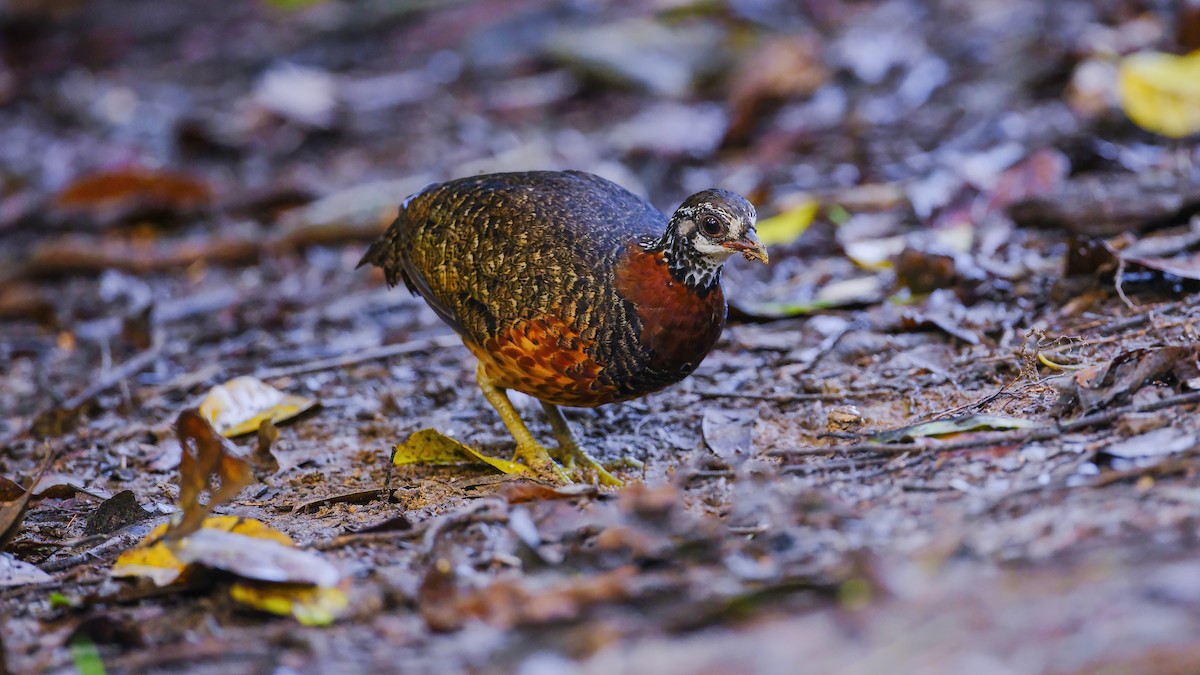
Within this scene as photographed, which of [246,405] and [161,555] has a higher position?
[161,555]

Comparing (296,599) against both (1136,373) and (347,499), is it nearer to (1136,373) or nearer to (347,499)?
(347,499)

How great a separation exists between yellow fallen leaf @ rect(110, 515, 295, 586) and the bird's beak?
5.39 ft

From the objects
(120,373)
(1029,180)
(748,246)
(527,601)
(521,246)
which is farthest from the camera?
(1029,180)

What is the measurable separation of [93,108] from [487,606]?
32.1ft

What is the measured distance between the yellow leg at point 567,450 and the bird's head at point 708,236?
34.0 inches

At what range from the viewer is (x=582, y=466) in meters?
4.44

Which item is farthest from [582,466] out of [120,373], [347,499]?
[120,373]

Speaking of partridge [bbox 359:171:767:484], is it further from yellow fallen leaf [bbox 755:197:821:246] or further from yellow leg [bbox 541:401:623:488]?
yellow fallen leaf [bbox 755:197:821:246]

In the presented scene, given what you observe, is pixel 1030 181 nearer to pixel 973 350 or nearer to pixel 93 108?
pixel 973 350

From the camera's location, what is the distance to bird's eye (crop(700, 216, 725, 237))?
3.81 meters

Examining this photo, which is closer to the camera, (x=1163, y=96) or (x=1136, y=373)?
(x=1136, y=373)

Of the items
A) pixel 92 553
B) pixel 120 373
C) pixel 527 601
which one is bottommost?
pixel 120 373

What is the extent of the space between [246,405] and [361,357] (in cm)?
65

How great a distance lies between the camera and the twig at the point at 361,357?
17.7ft
